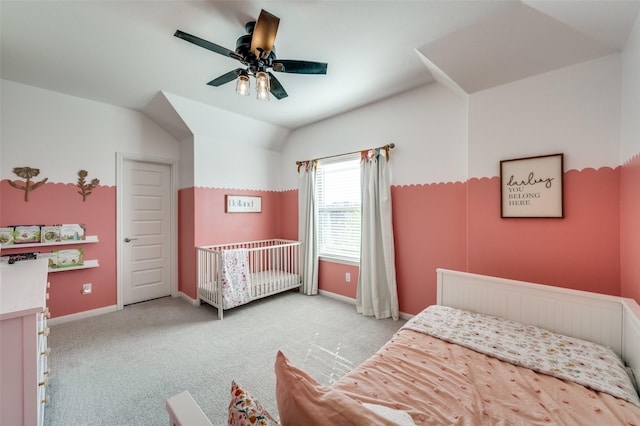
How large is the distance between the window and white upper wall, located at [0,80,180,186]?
94.1 inches

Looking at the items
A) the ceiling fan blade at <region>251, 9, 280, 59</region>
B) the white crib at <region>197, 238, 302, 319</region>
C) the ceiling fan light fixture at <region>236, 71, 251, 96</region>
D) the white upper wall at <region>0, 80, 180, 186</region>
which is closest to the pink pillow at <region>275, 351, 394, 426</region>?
the ceiling fan blade at <region>251, 9, 280, 59</region>

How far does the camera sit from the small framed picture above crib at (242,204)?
3711 millimetres

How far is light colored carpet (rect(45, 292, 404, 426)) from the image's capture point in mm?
1661

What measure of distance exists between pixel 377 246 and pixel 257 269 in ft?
5.61

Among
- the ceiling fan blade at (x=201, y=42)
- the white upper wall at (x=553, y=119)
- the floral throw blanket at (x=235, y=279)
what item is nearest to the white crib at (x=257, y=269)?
the floral throw blanket at (x=235, y=279)

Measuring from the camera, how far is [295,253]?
391 cm

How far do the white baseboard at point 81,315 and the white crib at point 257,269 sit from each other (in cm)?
101

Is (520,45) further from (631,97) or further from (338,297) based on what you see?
(338,297)

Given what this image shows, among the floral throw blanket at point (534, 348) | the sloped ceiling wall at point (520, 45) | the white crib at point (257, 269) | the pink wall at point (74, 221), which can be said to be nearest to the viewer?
the floral throw blanket at point (534, 348)

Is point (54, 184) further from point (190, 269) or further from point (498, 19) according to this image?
point (498, 19)

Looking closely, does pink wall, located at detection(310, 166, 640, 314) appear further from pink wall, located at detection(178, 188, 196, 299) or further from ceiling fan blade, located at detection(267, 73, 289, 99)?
pink wall, located at detection(178, 188, 196, 299)

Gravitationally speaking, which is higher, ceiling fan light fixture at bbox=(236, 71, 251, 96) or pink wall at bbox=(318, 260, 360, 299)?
ceiling fan light fixture at bbox=(236, 71, 251, 96)

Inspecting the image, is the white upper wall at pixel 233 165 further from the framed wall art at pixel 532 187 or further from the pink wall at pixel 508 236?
the framed wall art at pixel 532 187

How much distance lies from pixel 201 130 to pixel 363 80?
217 centimetres
